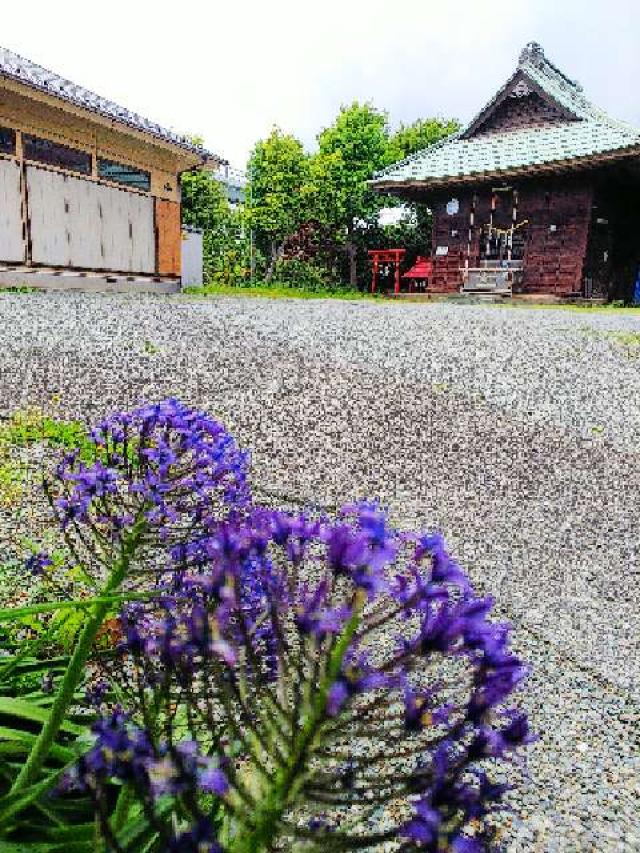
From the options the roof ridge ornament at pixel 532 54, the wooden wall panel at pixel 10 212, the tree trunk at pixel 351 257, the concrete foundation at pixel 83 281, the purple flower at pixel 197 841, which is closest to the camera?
the purple flower at pixel 197 841

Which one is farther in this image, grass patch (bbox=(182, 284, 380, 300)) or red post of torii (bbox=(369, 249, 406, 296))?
red post of torii (bbox=(369, 249, 406, 296))

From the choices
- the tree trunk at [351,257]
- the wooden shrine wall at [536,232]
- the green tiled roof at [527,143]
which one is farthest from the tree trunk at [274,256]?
the wooden shrine wall at [536,232]

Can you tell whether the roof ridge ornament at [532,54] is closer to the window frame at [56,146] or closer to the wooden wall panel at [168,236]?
the wooden wall panel at [168,236]

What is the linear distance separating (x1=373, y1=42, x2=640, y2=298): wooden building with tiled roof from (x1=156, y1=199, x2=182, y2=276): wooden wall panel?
303 inches

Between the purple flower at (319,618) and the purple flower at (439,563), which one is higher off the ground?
the purple flower at (439,563)

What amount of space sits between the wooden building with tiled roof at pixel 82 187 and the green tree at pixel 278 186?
1183 cm

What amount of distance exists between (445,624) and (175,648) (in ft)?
0.97

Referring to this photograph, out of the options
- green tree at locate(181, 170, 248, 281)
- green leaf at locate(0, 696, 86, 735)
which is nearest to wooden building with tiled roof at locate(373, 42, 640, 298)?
green tree at locate(181, 170, 248, 281)

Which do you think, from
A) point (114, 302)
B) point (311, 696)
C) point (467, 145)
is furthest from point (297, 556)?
point (467, 145)

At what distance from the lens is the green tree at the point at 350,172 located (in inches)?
1073

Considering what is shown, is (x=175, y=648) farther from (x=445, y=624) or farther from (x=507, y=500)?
(x=507, y=500)

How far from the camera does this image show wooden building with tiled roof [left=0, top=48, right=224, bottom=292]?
1209cm

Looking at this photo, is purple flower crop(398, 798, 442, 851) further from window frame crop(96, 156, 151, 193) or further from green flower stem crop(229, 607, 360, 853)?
window frame crop(96, 156, 151, 193)

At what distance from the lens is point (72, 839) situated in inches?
49.0
